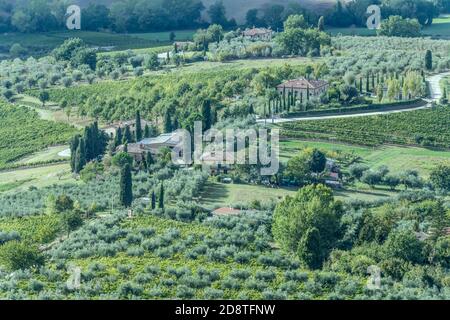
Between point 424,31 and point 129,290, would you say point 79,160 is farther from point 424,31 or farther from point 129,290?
point 424,31

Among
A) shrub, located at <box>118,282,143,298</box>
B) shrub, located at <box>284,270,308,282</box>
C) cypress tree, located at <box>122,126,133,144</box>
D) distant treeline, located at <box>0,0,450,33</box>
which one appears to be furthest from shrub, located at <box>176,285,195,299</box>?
distant treeline, located at <box>0,0,450,33</box>

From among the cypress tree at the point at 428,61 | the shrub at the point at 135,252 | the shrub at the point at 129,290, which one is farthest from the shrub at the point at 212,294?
the cypress tree at the point at 428,61

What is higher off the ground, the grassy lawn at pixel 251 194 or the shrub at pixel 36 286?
the shrub at pixel 36 286

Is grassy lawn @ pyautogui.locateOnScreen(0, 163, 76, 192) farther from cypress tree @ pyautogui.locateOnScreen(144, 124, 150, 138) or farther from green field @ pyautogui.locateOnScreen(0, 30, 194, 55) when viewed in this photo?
green field @ pyautogui.locateOnScreen(0, 30, 194, 55)

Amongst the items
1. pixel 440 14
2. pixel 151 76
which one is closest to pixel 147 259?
pixel 151 76

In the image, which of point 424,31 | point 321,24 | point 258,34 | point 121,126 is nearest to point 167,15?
point 258,34

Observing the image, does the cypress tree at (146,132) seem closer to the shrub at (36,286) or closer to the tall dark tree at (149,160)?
the tall dark tree at (149,160)
